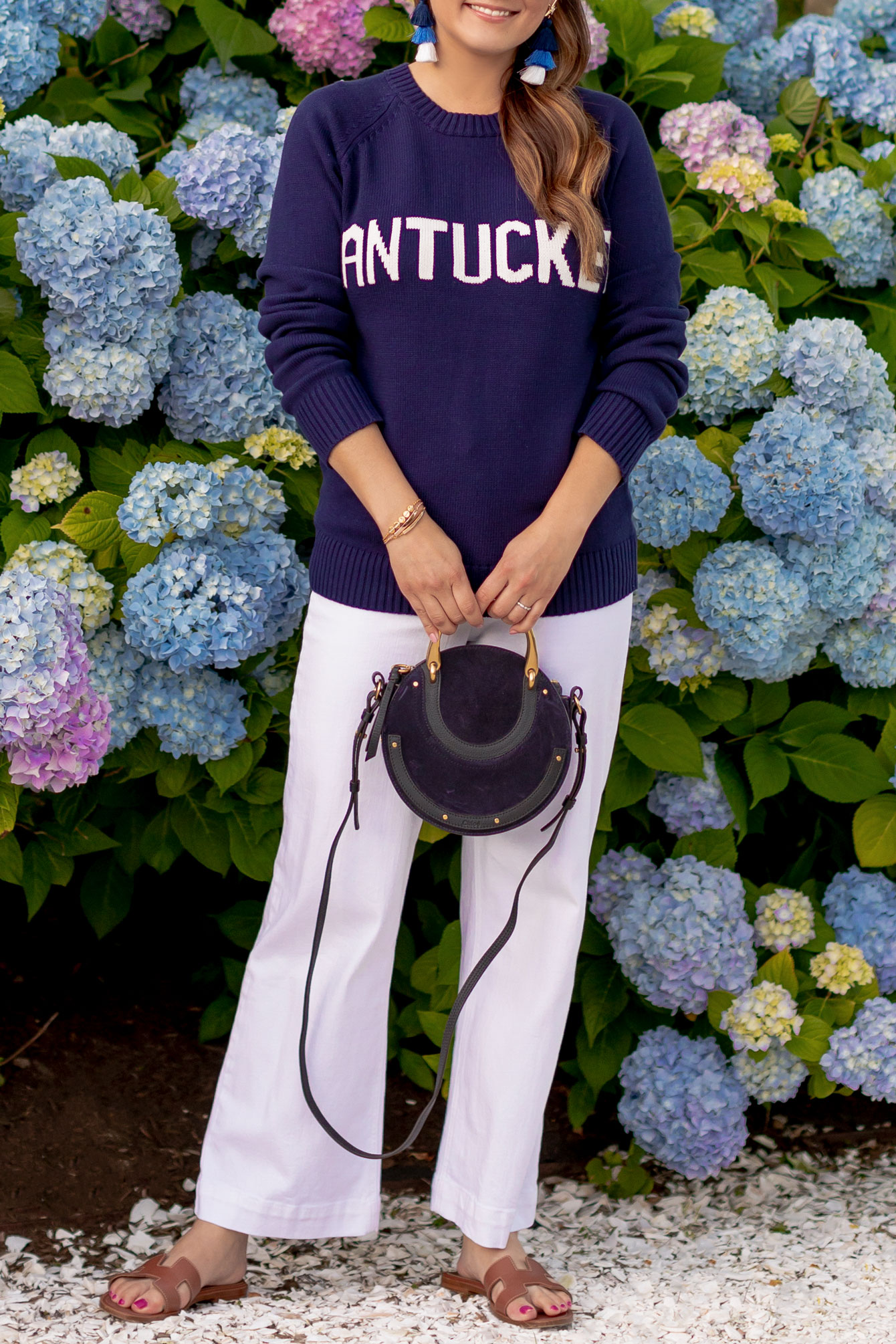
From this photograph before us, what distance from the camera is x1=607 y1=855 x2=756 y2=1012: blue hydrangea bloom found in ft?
7.59

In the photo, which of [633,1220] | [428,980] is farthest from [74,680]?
[633,1220]

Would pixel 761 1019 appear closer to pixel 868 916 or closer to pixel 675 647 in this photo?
pixel 868 916

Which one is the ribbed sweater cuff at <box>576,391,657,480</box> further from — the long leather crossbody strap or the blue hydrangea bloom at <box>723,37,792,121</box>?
the blue hydrangea bloom at <box>723,37,792,121</box>

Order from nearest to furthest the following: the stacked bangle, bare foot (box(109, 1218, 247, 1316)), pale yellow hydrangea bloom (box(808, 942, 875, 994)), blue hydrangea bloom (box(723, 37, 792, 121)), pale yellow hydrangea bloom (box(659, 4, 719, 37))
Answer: the stacked bangle < bare foot (box(109, 1218, 247, 1316)) < pale yellow hydrangea bloom (box(808, 942, 875, 994)) < pale yellow hydrangea bloom (box(659, 4, 719, 37)) < blue hydrangea bloom (box(723, 37, 792, 121))

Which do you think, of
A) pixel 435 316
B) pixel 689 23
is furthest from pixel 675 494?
pixel 689 23

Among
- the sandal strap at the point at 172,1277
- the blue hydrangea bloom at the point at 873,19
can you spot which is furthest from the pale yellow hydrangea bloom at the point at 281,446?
the blue hydrangea bloom at the point at 873,19

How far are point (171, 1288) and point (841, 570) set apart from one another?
155 centimetres

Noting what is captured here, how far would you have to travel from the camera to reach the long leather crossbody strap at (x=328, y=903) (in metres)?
1.75

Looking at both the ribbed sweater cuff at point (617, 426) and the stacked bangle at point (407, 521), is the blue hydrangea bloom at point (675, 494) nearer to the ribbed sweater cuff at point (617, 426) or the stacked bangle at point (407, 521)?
the ribbed sweater cuff at point (617, 426)

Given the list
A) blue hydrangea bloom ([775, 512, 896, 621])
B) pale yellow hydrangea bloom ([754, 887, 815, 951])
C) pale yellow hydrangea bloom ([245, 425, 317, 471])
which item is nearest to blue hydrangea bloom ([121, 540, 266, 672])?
pale yellow hydrangea bloom ([245, 425, 317, 471])

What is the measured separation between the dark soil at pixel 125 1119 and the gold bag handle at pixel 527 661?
1.18 meters

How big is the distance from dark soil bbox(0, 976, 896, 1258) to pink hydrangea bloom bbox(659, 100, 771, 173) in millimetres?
1842

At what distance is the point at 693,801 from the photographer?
2451mm

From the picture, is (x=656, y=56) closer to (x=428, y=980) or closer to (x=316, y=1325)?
(x=428, y=980)
